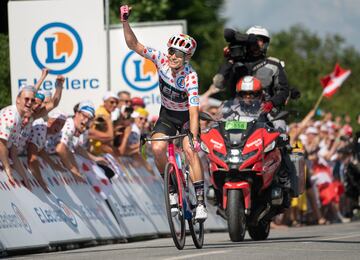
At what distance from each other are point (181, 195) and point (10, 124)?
9.07 feet

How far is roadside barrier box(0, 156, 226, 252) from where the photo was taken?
15.3 meters

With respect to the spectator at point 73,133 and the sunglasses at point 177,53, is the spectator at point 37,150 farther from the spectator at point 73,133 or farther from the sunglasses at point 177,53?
the sunglasses at point 177,53

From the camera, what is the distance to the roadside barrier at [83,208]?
15.3 metres

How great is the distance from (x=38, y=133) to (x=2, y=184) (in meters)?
1.29

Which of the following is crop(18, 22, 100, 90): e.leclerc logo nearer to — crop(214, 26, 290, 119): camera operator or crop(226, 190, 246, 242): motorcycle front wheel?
crop(214, 26, 290, 119): camera operator

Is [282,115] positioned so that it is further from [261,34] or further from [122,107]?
[122,107]

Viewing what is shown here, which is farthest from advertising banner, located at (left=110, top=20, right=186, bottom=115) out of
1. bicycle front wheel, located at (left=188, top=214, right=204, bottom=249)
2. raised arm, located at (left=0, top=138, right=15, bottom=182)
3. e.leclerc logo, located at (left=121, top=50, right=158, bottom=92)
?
bicycle front wheel, located at (left=188, top=214, right=204, bottom=249)

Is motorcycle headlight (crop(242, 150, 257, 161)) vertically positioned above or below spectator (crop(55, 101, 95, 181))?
above

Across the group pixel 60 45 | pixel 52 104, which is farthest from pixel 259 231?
pixel 60 45

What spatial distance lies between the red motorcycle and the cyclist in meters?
0.95

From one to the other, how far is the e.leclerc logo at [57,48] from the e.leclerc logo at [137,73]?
4974 mm

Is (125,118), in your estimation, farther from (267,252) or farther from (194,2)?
(194,2)

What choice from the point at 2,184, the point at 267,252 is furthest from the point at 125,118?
the point at 267,252

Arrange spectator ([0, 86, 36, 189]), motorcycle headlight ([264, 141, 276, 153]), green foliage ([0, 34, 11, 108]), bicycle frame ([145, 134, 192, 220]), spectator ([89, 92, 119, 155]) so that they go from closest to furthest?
bicycle frame ([145, 134, 192, 220]) → spectator ([0, 86, 36, 189]) → motorcycle headlight ([264, 141, 276, 153]) → spectator ([89, 92, 119, 155]) → green foliage ([0, 34, 11, 108])
